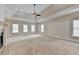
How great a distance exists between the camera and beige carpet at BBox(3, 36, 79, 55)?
266 cm

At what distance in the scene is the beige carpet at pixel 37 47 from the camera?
266cm

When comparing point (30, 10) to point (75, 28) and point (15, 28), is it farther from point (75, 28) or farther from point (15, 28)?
point (75, 28)

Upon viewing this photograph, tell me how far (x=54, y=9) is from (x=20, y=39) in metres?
1.03

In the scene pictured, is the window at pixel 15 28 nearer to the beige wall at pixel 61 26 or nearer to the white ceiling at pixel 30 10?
the white ceiling at pixel 30 10

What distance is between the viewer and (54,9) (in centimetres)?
270

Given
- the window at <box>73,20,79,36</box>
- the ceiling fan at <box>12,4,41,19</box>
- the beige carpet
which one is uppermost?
the ceiling fan at <box>12,4,41,19</box>

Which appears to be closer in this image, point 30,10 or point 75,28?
point 75,28

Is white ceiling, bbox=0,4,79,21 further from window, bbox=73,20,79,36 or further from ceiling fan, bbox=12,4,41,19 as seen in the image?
window, bbox=73,20,79,36

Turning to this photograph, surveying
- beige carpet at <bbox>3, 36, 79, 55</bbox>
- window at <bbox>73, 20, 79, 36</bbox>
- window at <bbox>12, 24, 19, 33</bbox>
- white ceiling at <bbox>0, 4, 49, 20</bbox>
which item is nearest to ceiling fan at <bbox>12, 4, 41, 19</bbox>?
white ceiling at <bbox>0, 4, 49, 20</bbox>

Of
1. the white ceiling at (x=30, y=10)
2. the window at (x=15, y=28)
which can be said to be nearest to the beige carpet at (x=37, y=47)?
the window at (x=15, y=28)

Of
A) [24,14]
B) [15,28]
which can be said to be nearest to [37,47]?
[15,28]

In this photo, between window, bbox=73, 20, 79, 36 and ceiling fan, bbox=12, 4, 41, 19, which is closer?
window, bbox=73, 20, 79, 36

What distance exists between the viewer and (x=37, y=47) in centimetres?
268

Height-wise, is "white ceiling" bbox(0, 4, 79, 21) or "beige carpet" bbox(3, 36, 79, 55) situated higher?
"white ceiling" bbox(0, 4, 79, 21)
